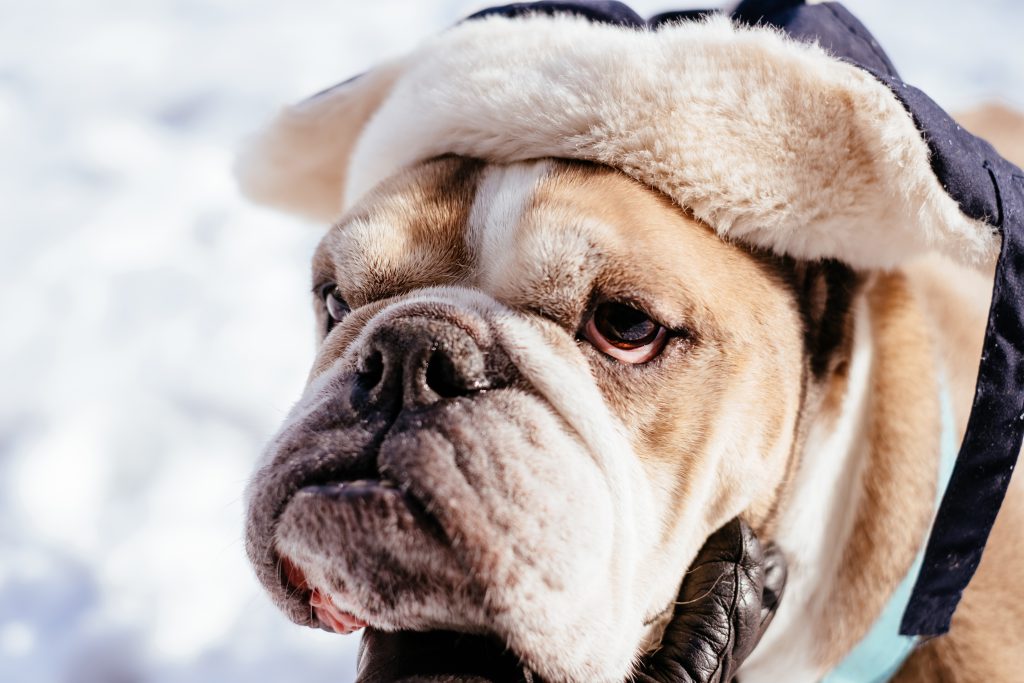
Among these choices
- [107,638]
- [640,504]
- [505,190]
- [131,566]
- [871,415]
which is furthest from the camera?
[131,566]

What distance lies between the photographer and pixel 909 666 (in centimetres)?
232

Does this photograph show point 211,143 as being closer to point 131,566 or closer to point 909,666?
point 131,566

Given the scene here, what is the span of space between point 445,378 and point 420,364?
0.19ft

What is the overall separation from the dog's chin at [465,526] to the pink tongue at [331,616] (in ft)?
0.44

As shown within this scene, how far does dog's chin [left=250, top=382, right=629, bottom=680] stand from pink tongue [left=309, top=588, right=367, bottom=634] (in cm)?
13

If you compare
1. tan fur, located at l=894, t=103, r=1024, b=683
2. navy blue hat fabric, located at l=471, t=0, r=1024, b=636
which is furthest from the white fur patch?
tan fur, located at l=894, t=103, r=1024, b=683

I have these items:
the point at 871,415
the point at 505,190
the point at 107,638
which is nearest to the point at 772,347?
the point at 871,415

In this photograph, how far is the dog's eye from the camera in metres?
1.76

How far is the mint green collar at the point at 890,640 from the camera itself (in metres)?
2.13

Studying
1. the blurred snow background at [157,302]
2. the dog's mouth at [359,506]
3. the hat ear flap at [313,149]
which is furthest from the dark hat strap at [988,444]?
the blurred snow background at [157,302]

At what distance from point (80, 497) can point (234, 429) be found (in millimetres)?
642

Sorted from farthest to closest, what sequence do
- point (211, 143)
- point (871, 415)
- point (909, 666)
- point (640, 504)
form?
point (211, 143) < point (909, 666) < point (871, 415) < point (640, 504)

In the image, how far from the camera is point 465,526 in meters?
1.47

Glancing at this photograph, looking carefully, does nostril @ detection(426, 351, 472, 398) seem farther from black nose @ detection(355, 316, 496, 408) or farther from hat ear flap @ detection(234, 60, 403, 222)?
hat ear flap @ detection(234, 60, 403, 222)
